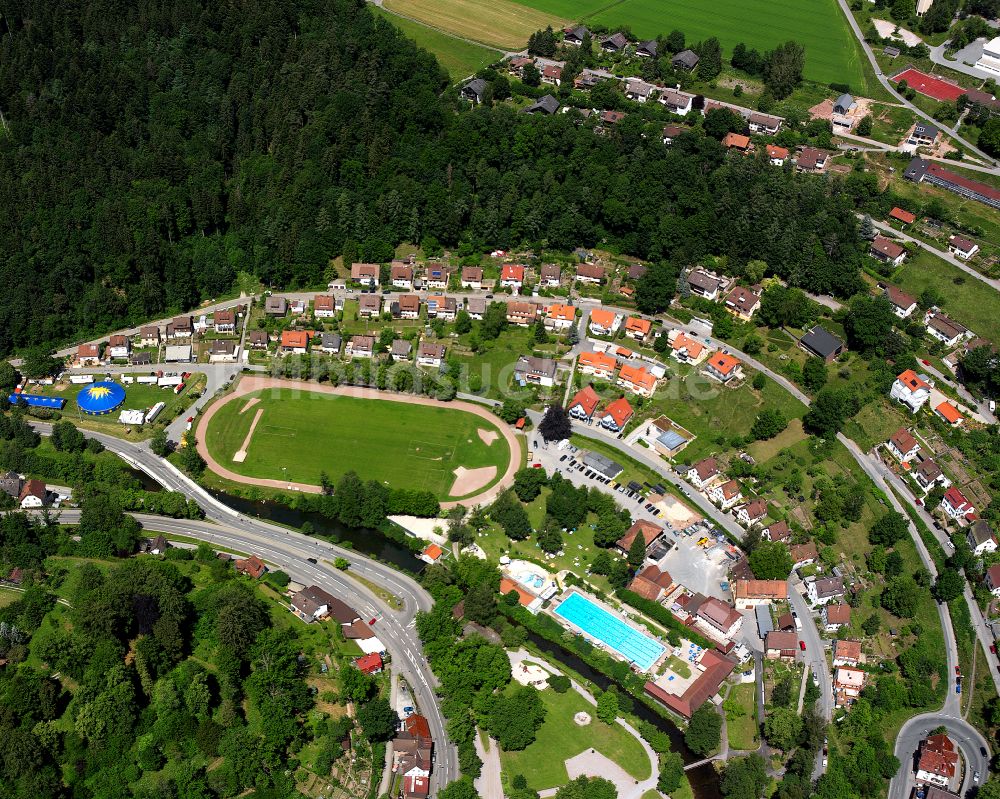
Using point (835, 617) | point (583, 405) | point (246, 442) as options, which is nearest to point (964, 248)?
point (583, 405)

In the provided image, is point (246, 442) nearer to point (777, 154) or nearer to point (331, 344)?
point (331, 344)

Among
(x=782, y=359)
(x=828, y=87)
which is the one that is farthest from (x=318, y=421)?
(x=828, y=87)

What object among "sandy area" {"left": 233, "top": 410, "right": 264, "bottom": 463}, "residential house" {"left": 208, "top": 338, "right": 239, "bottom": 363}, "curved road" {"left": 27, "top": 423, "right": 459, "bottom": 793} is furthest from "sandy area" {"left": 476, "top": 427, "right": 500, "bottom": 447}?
"residential house" {"left": 208, "top": 338, "right": 239, "bottom": 363}

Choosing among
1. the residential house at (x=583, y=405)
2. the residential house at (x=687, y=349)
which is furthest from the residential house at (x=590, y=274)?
the residential house at (x=583, y=405)

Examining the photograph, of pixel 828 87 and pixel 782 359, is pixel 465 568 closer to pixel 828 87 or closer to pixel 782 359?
pixel 782 359

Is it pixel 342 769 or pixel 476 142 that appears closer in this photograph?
pixel 342 769

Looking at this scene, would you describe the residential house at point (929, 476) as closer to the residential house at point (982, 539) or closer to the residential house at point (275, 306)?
the residential house at point (982, 539)

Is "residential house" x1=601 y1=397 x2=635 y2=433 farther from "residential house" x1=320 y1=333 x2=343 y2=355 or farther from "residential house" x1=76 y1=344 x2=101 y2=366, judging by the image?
"residential house" x1=76 y1=344 x2=101 y2=366
